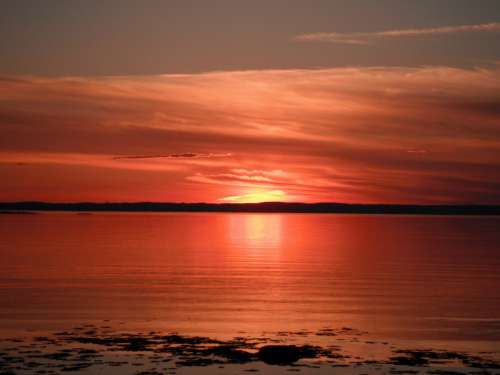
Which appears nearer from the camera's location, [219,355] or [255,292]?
[219,355]

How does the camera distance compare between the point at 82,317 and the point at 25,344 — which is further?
the point at 82,317

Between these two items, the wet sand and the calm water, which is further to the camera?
the calm water

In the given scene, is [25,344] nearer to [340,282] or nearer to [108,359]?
[108,359]

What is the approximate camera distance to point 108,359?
67.0ft

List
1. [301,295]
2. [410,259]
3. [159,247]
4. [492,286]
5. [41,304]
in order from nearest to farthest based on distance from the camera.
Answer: [41,304]
[301,295]
[492,286]
[410,259]
[159,247]

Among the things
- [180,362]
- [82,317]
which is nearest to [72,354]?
[180,362]

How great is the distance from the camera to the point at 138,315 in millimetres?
29297

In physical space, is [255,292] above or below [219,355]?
above

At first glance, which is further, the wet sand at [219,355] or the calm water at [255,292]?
the calm water at [255,292]

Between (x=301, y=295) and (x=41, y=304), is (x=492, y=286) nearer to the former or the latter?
(x=301, y=295)

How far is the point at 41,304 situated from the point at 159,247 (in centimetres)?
4110

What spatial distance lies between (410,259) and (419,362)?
135 feet

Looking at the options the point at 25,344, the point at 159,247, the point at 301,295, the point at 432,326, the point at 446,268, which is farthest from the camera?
the point at 159,247

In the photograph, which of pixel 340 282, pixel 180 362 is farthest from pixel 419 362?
pixel 340 282
